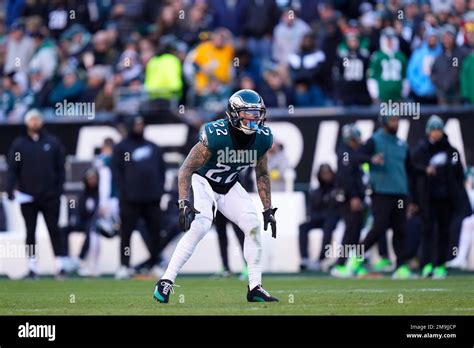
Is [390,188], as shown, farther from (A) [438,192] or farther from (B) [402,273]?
(B) [402,273]

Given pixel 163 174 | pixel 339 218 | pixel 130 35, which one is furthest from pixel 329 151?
pixel 130 35

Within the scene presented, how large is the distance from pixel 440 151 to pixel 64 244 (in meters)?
5.50

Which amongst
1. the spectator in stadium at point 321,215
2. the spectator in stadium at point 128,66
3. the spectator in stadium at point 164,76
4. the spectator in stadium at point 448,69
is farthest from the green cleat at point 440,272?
the spectator in stadium at point 128,66

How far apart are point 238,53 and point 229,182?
32.1ft

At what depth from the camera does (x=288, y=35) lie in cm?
2217

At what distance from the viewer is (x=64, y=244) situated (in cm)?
1928

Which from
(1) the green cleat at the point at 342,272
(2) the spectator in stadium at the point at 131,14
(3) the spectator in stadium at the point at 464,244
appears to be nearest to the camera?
(1) the green cleat at the point at 342,272

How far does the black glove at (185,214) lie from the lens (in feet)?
39.3

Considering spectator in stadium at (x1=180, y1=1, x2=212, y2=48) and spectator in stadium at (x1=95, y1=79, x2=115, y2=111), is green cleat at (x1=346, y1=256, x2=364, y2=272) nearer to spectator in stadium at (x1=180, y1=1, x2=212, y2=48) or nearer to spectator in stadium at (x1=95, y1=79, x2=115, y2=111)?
spectator in stadium at (x1=95, y1=79, x2=115, y2=111)

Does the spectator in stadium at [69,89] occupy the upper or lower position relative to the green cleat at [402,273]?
upper

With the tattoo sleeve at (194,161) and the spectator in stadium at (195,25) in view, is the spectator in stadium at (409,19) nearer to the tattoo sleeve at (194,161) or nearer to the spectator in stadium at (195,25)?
the spectator in stadium at (195,25)

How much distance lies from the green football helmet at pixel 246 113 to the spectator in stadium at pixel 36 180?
19.6 ft

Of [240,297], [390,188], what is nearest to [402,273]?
[390,188]
